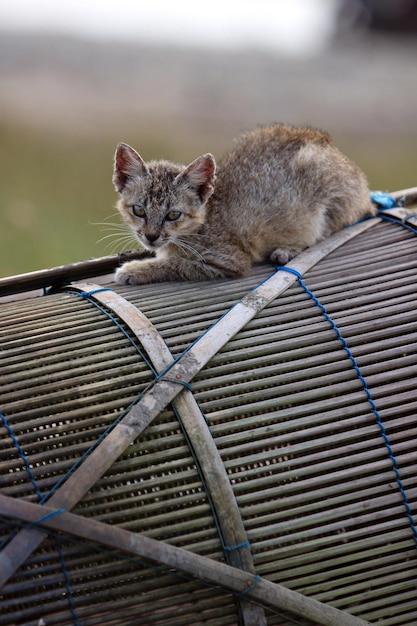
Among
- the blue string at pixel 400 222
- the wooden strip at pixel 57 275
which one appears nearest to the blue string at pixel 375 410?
the blue string at pixel 400 222

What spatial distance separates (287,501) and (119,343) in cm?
89

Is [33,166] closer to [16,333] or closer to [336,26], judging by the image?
[16,333]

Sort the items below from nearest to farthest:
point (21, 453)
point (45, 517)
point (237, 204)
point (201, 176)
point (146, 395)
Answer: point (45, 517) < point (21, 453) < point (146, 395) < point (201, 176) < point (237, 204)

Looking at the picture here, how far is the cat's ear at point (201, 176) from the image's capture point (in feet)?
11.7

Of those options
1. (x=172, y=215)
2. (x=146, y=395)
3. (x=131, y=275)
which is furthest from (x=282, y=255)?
(x=146, y=395)

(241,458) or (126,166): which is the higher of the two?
(126,166)

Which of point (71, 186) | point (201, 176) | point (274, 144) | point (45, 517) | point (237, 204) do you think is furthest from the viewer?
point (71, 186)

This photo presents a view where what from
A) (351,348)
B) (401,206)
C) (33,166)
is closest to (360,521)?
(351,348)

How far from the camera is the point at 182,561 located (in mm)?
2369

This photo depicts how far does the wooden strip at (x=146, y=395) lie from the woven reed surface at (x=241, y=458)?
0.16 ft

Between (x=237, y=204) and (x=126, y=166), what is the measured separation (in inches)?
24.6

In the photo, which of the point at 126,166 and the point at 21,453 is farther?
the point at 126,166

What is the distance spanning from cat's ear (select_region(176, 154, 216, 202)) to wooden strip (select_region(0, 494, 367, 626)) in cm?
189

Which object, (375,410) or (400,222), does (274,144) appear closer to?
(400,222)
